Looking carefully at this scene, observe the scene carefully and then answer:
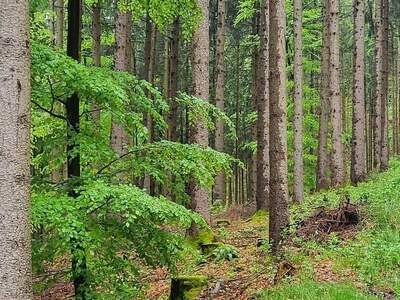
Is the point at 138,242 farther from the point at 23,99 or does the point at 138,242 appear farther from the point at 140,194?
the point at 23,99

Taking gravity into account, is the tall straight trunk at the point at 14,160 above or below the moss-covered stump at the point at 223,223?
above

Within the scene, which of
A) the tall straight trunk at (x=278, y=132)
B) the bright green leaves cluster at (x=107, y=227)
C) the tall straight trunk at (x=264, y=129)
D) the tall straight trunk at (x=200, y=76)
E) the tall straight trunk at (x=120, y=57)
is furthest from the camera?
the tall straight trunk at (x=264, y=129)

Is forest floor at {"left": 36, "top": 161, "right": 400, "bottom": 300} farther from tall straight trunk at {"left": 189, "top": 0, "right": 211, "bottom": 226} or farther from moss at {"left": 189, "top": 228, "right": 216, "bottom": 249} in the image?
tall straight trunk at {"left": 189, "top": 0, "right": 211, "bottom": 226}

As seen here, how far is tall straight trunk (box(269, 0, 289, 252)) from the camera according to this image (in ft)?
32.1

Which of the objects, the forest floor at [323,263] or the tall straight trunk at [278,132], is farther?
the tall straight trunk at [278,132]

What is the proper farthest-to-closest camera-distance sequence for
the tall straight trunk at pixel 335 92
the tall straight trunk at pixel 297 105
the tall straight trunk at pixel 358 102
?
the tall straight trunk at pixel 358 102 → the tall straight trunk at pixel 335 92 → the tall straight trunk at pixel 297 105

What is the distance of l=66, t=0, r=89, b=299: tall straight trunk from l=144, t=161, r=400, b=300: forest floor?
1117 mm

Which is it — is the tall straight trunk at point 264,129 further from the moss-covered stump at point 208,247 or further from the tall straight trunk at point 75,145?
the tall straight trunk at point 75,145

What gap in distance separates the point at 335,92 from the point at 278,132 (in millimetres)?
8981

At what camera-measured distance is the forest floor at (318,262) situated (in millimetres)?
7395

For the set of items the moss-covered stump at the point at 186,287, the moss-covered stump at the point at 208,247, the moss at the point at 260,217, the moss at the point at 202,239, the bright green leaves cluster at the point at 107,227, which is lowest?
the moss-covered stump at the point at 186,287

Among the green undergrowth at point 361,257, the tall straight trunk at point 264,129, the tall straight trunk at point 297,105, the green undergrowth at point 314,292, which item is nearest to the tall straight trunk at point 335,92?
the tall straight trunk at point 297,105

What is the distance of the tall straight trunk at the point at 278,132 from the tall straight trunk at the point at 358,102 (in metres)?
9.29

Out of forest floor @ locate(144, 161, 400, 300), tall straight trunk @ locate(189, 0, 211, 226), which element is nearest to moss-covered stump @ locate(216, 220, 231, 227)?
forest floor @ locate(144, 161, 400, 300)
